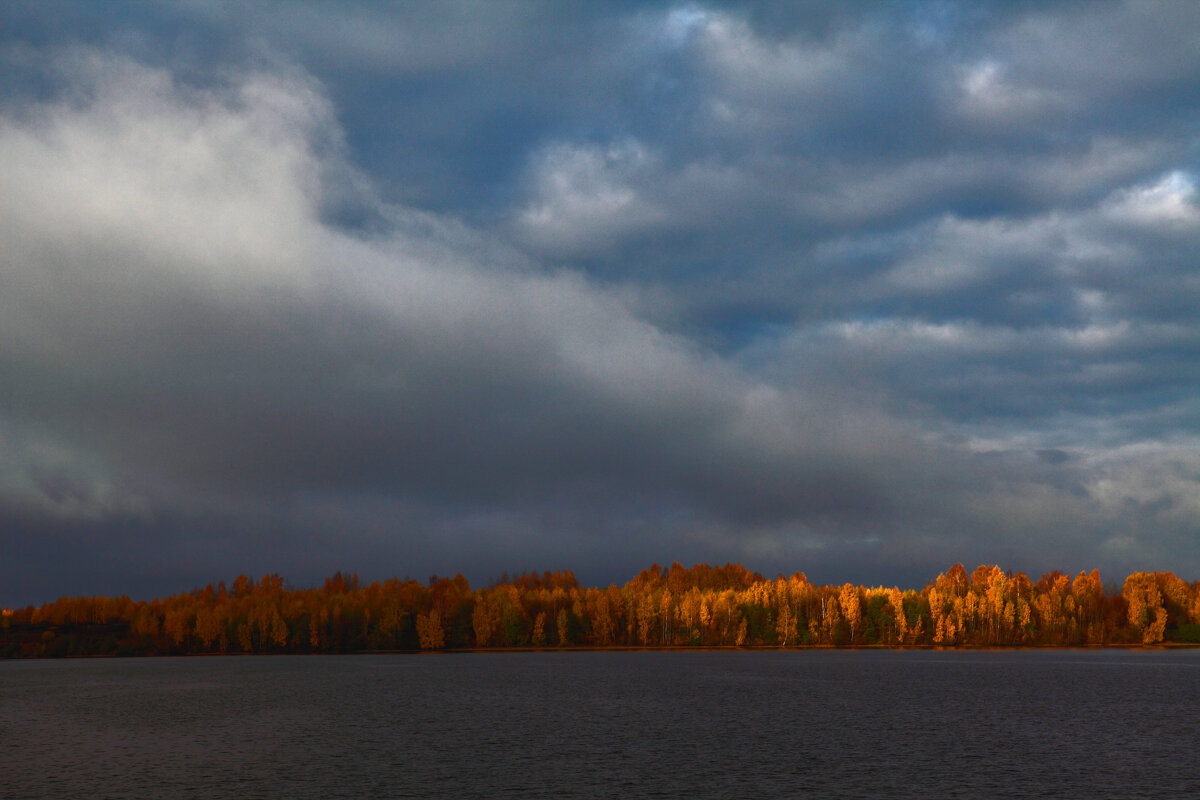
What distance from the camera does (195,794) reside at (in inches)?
2196

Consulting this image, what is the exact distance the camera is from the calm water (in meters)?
58.4

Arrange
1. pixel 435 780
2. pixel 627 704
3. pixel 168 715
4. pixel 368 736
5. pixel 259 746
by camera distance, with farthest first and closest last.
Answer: pixel 627 704, pixel 168 715, pixel 368 736, pixel 259 746, pixel 435 780

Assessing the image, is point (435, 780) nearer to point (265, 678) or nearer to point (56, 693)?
point (56, 693)

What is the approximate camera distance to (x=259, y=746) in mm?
77750

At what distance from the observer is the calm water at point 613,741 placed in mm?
58375

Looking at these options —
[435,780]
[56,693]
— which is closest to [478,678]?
[56,693]

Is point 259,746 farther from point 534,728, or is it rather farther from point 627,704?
point 627,704

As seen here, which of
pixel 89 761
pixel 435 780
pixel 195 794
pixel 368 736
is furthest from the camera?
pixel 368 736

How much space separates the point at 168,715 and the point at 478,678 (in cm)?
7870

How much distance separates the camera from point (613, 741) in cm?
7975

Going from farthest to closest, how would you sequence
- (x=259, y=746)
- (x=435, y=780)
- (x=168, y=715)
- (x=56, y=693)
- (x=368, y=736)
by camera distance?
(x=56, y=693)
(x=168, y=715)
(x=368, y=736)
(x=259, y=746)
(x=435, y=780)

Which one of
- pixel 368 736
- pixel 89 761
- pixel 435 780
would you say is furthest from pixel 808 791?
pixel 89 761

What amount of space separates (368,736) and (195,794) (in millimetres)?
30165

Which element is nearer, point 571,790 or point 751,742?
point 571,790
